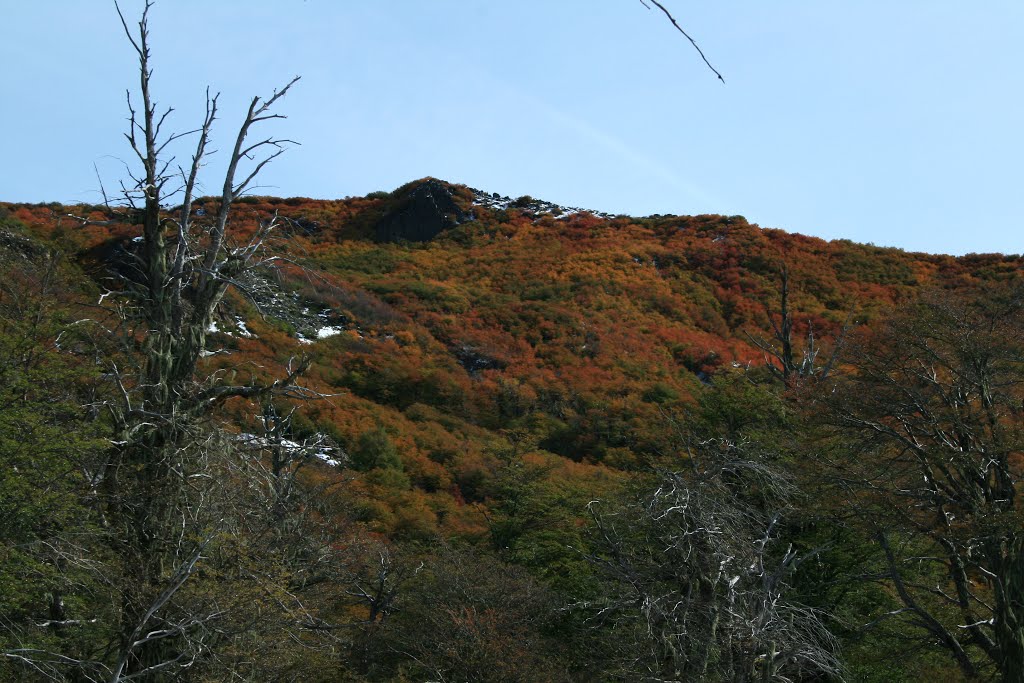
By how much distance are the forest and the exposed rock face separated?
27276 millimetres

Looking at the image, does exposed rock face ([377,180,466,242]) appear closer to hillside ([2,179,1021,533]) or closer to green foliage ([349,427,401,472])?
hillside ([2,179,1021,533])

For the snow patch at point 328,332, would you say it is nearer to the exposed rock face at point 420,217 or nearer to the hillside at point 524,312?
the hillside at point 524,312

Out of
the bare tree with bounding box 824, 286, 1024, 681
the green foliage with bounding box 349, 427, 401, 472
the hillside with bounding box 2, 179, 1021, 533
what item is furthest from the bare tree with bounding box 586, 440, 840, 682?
the green foliage with bounding box 349, 427, 401, 472

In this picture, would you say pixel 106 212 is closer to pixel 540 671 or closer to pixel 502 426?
pixel 540 671

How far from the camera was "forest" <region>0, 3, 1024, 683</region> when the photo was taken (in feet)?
23.4

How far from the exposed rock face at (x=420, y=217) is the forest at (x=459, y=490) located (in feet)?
89.5

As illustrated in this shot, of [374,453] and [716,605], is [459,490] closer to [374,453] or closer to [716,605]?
[374,453]

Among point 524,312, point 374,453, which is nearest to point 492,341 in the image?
point 524,312

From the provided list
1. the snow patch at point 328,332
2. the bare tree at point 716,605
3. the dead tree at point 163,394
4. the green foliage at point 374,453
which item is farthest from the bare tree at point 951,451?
the snow patch at point 328,332

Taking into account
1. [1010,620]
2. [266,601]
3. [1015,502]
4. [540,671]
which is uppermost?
[1015,502]

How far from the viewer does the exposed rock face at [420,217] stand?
78.7 m

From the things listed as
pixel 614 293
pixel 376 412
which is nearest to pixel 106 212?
pixel 376 412

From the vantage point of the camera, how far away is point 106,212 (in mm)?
7016

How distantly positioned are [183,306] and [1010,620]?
12.8 metres
